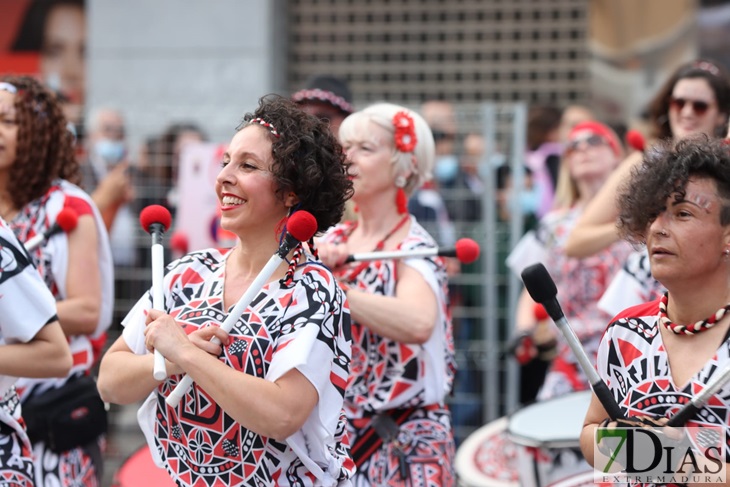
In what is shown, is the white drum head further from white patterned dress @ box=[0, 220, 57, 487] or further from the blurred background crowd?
the blurred background crowd

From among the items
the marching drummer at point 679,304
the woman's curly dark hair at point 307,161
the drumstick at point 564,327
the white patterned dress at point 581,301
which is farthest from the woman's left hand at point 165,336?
the white patterned dress at point 581,301

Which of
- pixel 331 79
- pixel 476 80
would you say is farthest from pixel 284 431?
pixel 476 80

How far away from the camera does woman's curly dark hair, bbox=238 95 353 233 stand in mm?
3189

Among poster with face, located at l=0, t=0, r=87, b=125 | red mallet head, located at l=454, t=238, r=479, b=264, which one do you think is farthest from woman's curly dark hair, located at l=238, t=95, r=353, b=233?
poster with face, located at l=0, t=0, r=87, b=125

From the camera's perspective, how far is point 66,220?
4285 mm

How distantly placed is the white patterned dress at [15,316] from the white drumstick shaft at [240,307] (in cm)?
69

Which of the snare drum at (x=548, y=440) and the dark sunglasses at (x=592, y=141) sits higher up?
the dark sunglasses at (x=592, y=141)

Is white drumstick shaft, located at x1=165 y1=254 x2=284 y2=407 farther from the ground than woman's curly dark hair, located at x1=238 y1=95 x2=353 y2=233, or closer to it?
closer to it

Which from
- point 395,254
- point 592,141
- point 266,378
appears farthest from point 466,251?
point 592,141

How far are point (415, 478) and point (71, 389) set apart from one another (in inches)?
50.5

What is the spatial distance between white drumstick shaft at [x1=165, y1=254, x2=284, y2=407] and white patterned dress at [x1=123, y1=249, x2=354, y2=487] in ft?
0.22

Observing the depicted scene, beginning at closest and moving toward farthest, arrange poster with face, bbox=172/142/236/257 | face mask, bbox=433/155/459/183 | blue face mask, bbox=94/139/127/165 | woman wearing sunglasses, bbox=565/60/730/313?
woman wearing sunglasses, bbox=565/60/730/313 < poster with face, bbox=172/142/236/257 < face mask, bbox=433/155/459/183 < blue face mask, bbox=94/139/127/165

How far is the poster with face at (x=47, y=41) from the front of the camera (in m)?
10.6

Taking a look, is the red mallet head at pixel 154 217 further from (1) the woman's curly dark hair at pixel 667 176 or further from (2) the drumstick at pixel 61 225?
(1) the woman's curly dark hair at pixel 667 176
